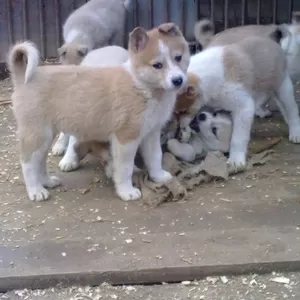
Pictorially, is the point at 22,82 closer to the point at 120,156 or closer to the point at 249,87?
the point at 120,156

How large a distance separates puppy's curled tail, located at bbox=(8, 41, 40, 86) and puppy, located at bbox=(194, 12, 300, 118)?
1796mm

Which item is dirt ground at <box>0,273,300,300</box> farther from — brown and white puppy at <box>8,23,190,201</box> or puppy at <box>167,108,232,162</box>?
puppy at <box>167,108,232,162</box>

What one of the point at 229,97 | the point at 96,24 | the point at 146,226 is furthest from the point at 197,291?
the point at 96,24

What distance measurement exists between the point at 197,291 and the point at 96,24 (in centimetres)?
442

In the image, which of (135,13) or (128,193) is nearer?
(128,193)

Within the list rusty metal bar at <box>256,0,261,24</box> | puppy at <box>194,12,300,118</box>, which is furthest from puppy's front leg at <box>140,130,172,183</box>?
rusty metal bar at <box>256,0,261,24</box>

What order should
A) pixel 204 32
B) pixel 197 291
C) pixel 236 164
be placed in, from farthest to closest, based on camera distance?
1. pixel 204 32
2. pixel 236 164
3. pixel 197 291

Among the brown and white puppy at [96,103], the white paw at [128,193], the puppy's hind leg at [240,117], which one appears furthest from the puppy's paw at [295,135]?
the white paw at [128,193]

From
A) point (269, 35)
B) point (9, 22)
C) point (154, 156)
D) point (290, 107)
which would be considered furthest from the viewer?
point (9, 22)

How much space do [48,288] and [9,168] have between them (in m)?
1.69

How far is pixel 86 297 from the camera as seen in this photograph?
10.9ft

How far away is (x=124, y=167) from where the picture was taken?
14.0 ft

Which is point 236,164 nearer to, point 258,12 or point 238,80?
point 238,80

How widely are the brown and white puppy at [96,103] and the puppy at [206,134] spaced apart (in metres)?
0.62
